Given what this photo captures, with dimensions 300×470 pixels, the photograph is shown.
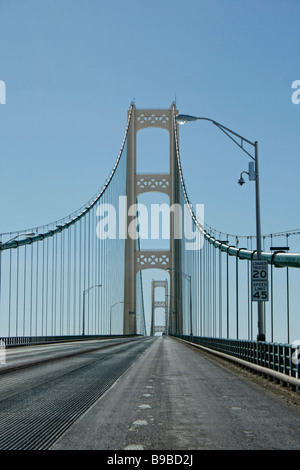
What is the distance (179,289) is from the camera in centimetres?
8444

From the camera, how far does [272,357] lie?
643 inches

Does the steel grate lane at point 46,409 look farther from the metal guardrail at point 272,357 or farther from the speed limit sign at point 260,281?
the speed limit sign at point 260,281

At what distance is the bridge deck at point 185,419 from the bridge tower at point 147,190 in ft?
225

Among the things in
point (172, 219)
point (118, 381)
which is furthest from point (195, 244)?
point (118, 381)

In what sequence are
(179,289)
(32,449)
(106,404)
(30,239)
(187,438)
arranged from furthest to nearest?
(179,289), (30,239), (106,404), (187,438), (32,449)

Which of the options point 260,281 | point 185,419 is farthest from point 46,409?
point 260,281

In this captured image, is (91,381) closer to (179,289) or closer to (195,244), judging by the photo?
(195,244)

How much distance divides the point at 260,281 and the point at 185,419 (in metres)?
→ 10.6

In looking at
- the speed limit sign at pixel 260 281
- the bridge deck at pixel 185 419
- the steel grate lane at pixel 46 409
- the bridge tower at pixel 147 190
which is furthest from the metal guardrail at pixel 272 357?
the bridge tower at pixel 147 190

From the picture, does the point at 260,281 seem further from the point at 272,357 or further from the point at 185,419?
the point at 185,419

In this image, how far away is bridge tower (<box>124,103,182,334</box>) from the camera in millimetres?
83125

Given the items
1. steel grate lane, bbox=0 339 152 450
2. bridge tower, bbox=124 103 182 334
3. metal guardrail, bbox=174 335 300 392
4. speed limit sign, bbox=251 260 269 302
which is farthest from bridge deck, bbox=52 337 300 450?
bridge tower, bbox=124 103 182 334

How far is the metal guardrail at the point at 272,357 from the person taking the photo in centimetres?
1339
